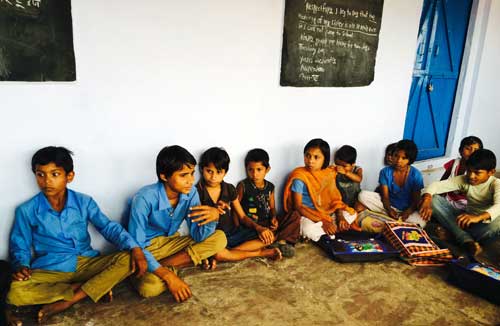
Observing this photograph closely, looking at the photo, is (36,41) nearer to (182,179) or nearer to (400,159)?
(182,179)

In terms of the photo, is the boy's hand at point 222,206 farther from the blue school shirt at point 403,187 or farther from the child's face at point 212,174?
the blue school shirt at point 403,187

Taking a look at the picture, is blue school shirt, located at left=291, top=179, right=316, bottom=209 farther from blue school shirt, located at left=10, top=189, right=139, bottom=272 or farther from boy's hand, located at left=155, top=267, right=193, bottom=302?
blue school shirt, located at left=10, top=189, right=139, bottom=272

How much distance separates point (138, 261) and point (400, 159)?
2504mm

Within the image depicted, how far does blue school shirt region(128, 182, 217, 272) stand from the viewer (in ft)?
7.95

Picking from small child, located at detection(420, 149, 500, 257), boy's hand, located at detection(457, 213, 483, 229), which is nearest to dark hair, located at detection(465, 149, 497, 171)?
small child, located at detection(420, 149, 500, 257)

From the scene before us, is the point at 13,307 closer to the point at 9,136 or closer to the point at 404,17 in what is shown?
the point at 9,136

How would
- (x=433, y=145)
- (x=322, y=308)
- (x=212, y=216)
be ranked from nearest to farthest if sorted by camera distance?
(x=322, y=308), (x=212, y=216), (x=433, y=145)

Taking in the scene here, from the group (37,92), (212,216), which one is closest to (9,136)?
(37,92)

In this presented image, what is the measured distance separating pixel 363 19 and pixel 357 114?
900 mm

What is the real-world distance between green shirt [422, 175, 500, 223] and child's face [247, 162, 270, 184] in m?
1.49

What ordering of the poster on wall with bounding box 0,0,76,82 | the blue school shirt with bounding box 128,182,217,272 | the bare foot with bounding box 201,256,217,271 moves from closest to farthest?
the poster on wall with bounding box 0,0,76,82, the blue school shirt with bounding box 128,182,217,272, the bare foot with bounding box 201,256,217,271

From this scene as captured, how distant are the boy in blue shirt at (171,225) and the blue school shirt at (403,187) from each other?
182cm

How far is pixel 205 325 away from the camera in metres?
2.16

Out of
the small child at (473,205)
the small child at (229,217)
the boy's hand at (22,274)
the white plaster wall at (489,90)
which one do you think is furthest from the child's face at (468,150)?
the boy's hand at (22,274)
